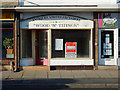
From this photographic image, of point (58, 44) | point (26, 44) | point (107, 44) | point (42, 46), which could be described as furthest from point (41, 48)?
point (107, 44)

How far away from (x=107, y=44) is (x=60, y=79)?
4.28m

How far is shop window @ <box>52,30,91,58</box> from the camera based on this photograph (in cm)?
1281

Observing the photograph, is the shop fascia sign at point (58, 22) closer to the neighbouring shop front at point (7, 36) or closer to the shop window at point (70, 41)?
the shop window at point (70, 41)

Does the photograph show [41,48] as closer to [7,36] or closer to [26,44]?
[26,44]

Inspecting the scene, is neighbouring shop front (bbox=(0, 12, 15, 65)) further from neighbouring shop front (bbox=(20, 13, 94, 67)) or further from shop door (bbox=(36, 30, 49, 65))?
shop door (bbox=(36, 30, 49, 65))

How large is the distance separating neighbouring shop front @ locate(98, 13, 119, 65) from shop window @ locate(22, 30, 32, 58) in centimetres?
404

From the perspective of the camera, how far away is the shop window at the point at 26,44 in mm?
12848

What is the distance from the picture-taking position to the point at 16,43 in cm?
1246

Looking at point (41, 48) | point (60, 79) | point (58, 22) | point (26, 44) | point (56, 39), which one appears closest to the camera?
point (60, 79)

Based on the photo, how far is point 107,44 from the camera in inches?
515

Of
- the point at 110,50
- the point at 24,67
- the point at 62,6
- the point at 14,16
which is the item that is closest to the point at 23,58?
the point at 24,67

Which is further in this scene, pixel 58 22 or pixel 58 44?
pixel 58 44

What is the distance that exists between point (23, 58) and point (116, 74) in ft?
16.8

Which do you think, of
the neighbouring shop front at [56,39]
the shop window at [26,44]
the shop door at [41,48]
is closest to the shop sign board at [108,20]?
the neighbouring shop front at [56,39]
